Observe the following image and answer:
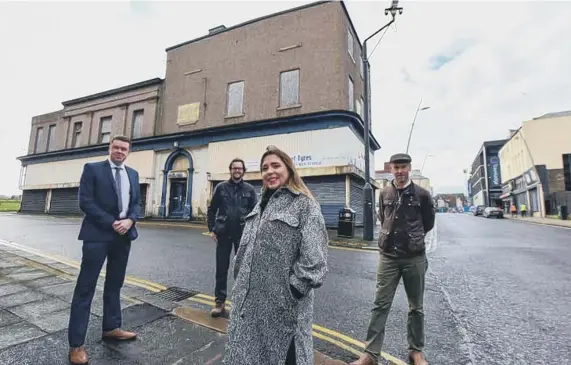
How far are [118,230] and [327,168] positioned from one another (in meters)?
12.5

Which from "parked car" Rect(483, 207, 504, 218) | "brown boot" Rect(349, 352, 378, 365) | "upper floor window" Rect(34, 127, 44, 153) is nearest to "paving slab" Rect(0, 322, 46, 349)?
"brown boot" Rect(349, 352, 378, 365)

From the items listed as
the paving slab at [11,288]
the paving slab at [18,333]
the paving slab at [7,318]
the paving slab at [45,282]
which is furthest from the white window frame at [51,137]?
the paving slab at [18,333]

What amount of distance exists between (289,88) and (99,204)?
51.6ft

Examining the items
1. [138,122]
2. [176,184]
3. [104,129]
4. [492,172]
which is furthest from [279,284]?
[492,172]

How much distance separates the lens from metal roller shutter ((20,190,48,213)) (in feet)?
87.5

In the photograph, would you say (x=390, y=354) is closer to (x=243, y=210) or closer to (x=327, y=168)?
(x=243, y=210)

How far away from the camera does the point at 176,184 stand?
20156mm

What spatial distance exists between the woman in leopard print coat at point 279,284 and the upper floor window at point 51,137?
113ft

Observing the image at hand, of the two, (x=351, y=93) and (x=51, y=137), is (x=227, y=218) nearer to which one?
(x=351, y=93)

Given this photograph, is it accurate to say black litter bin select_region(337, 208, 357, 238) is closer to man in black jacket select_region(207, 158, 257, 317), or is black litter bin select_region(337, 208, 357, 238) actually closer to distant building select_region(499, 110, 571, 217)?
man in black jacket select_region(207, 158, 257, 317)

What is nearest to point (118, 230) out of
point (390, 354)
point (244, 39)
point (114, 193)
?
point (114, 193)

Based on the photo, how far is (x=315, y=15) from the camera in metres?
17.2

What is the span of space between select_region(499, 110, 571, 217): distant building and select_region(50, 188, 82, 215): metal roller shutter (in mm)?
45409

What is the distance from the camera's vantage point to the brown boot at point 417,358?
2.70 meters
